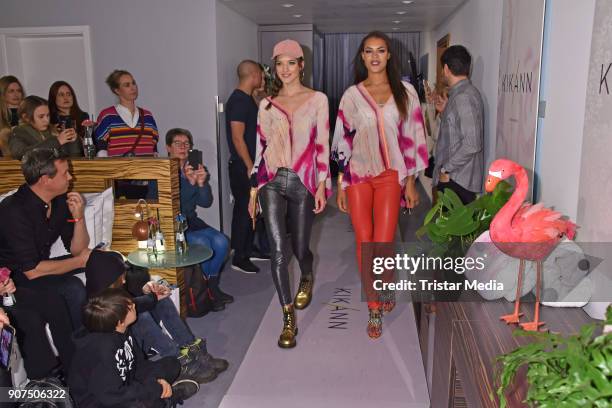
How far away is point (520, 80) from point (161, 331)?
7.05 ft

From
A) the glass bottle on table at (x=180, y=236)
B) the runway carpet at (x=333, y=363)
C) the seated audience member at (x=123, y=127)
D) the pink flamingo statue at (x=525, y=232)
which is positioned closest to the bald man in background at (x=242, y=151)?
the seated audience member at (x=123, y=127)

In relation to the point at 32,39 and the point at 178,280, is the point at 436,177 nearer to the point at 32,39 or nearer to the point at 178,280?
the point at 178,280

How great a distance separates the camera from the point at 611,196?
1.70 m

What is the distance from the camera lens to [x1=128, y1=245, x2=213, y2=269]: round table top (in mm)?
3068

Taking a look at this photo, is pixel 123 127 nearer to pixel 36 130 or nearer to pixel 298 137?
pixel 36 130

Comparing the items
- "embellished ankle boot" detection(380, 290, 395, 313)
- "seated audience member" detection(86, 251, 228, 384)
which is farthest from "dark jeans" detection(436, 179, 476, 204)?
"seated audience member" detection(86, 251, 228, 384)

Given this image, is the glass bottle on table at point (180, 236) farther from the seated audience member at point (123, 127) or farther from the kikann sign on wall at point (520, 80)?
the kikann sign on wall at point (520, 80)

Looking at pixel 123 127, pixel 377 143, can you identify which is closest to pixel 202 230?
pixel 123 127

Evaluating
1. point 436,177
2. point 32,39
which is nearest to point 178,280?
point 436,177

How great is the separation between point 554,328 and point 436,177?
2042mm

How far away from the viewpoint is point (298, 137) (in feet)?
9.42

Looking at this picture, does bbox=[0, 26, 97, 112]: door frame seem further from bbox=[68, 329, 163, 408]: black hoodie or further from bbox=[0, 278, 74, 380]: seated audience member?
bbox=[68, 329, 163, 408]: black hoodie

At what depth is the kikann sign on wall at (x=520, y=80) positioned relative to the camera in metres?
2.57

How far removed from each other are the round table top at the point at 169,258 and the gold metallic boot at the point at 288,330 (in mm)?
541
